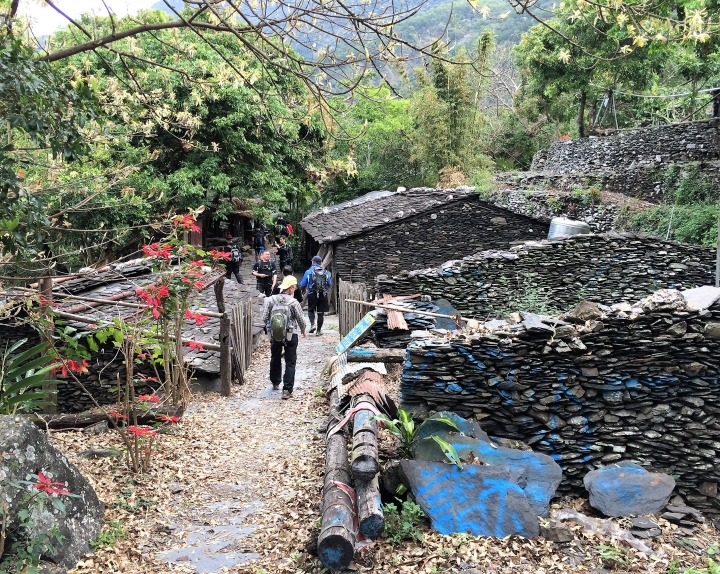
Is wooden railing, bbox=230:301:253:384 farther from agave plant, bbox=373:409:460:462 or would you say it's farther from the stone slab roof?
the stone slab roof

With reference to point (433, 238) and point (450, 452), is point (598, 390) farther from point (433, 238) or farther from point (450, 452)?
point (433, 238)

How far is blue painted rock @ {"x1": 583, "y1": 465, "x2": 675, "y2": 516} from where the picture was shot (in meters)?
5.31

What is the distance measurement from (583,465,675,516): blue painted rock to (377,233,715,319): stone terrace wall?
6299 millimetres

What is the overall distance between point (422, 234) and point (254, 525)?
13.5m

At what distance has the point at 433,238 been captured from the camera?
17.1m

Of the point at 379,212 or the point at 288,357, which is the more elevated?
the point at 379,212

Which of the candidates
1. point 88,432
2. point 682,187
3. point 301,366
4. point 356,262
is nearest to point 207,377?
point 301,366

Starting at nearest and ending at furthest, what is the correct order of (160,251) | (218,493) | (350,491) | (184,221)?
(350,491)
(218,493)
(160,251)
(184,221)

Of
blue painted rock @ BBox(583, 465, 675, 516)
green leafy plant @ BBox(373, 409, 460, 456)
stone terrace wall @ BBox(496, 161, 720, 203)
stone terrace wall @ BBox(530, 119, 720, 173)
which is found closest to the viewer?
green leafy plant @ BBox(373, 409, 460, 456)

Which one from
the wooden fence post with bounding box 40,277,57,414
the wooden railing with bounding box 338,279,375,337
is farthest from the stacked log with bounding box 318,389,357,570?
the wooden railing with bounding box 338,279,375,337

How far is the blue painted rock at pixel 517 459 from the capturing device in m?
4.93

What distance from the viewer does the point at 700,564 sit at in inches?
178

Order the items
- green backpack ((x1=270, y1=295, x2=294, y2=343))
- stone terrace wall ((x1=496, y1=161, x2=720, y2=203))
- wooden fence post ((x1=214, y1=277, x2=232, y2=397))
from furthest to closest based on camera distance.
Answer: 1. stone terrace wall ((x1=496, y1=161, x2=720, y2=203))
2. wooden fence post ((x1=214, y1=277, x2=232, y2=397))
3. green backpack ((x1=270, y1=295, x2=294, y2=343))

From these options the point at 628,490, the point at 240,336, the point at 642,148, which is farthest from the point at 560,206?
the point at 628,490
